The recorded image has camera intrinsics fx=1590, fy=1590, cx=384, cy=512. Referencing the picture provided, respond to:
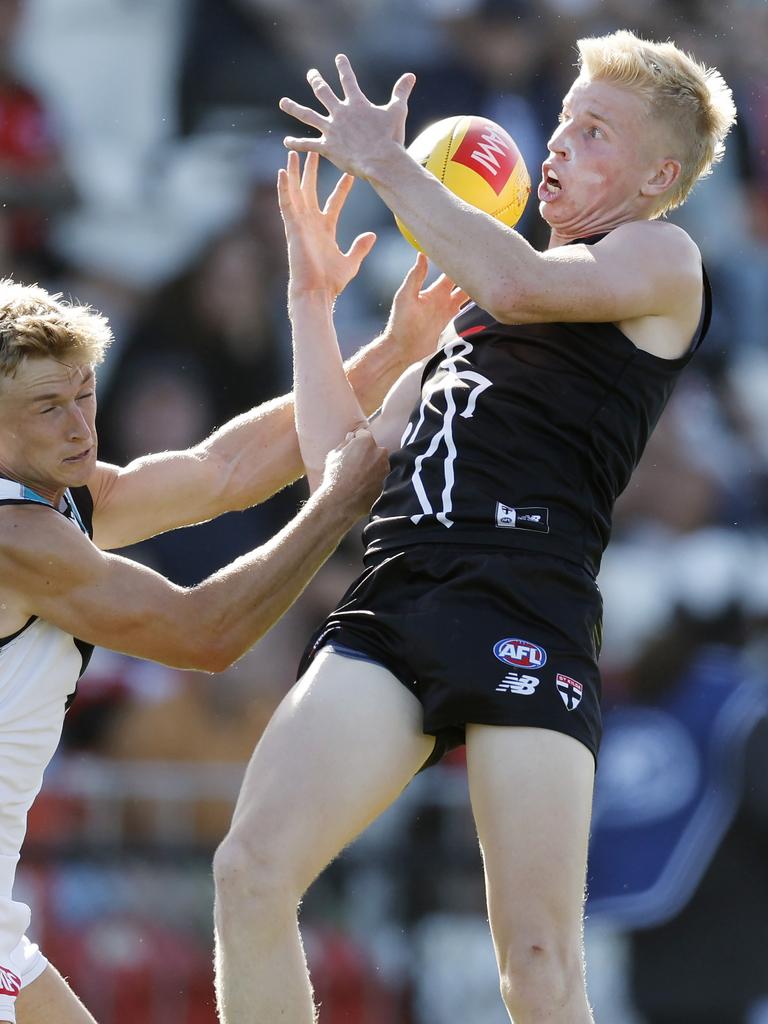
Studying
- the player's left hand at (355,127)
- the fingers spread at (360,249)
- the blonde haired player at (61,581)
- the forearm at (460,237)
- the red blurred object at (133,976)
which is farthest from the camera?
the red blurred object at (133,976)

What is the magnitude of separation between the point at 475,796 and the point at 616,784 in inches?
187

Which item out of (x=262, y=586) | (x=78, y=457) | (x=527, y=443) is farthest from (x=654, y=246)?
(x=78, y=457)

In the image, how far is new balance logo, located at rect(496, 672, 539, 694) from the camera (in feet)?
11.1

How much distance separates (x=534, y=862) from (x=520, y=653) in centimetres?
45

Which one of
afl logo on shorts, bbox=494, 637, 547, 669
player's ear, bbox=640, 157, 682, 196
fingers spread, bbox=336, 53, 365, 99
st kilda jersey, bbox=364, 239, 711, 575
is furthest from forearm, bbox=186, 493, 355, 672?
player's ear, bbox=640, 157, 682, 196

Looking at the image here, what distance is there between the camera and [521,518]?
356cm

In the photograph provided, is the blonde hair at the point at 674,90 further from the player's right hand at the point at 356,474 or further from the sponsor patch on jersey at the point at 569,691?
the sponsor patch on jersey at the point at 569,691

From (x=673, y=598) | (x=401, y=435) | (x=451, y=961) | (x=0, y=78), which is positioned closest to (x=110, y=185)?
(x=0, y=78)

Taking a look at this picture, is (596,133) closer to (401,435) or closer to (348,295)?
(401,435)

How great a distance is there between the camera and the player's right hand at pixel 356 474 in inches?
153

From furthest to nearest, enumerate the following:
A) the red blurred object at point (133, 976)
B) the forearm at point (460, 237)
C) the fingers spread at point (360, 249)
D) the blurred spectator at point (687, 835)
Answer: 1. the blurred spectator at point (687, 835)
2. the red blurred object at point (133, 976)
3. the fingers spread at point (360, 249)
4. the forearm at point (460, 237)

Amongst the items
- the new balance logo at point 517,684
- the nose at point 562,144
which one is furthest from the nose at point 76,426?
the nose at point 562,144

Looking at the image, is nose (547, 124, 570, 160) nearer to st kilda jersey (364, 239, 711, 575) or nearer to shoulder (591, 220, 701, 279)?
shoulder (591, 220, 701, 279)

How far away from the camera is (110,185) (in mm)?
9062
